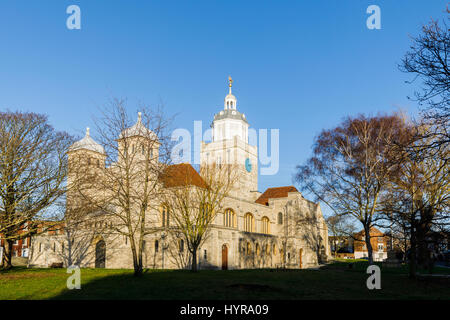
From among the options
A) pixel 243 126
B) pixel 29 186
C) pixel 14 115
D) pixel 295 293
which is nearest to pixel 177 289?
pixel 295 293

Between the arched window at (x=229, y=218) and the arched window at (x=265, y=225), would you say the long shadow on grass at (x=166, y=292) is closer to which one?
the arched window at (x=229, y=218)

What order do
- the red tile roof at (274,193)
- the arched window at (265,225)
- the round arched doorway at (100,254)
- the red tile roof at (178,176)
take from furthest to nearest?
the red tile roof at (274,193) < the arched window at (265,225) < the round arched doorway at (100,254) < the red tile roof at (178,176)

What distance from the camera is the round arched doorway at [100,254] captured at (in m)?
44.6

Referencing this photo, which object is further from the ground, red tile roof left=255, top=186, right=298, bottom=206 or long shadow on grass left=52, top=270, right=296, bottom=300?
red tile roof left=255, top=186, right=298, bottom=206

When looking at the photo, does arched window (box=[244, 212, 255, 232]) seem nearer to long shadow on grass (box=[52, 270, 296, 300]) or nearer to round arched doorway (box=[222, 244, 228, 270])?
round arched doorway (box=[222, 244, 228, 270])

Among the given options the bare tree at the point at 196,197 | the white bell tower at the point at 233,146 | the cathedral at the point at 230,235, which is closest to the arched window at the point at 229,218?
the cathedral at the point at 230,235

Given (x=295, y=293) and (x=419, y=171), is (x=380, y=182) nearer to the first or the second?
(x=419, y=171)

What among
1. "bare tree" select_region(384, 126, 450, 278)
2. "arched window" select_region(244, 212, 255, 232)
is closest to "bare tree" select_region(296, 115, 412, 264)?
"bare tree" select_region(384, 126, 450, 278)

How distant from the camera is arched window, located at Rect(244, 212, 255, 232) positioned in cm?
4693

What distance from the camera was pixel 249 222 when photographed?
4806cm

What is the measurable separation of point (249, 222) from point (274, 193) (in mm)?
10769

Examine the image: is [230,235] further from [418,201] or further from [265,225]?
[418,201]

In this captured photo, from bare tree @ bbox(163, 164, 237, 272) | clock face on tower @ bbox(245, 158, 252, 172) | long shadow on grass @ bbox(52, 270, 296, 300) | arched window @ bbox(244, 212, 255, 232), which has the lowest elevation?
long shadow on grass @ bbox(52, 270, 296, 300)

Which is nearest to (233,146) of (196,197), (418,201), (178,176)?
(196,197)
